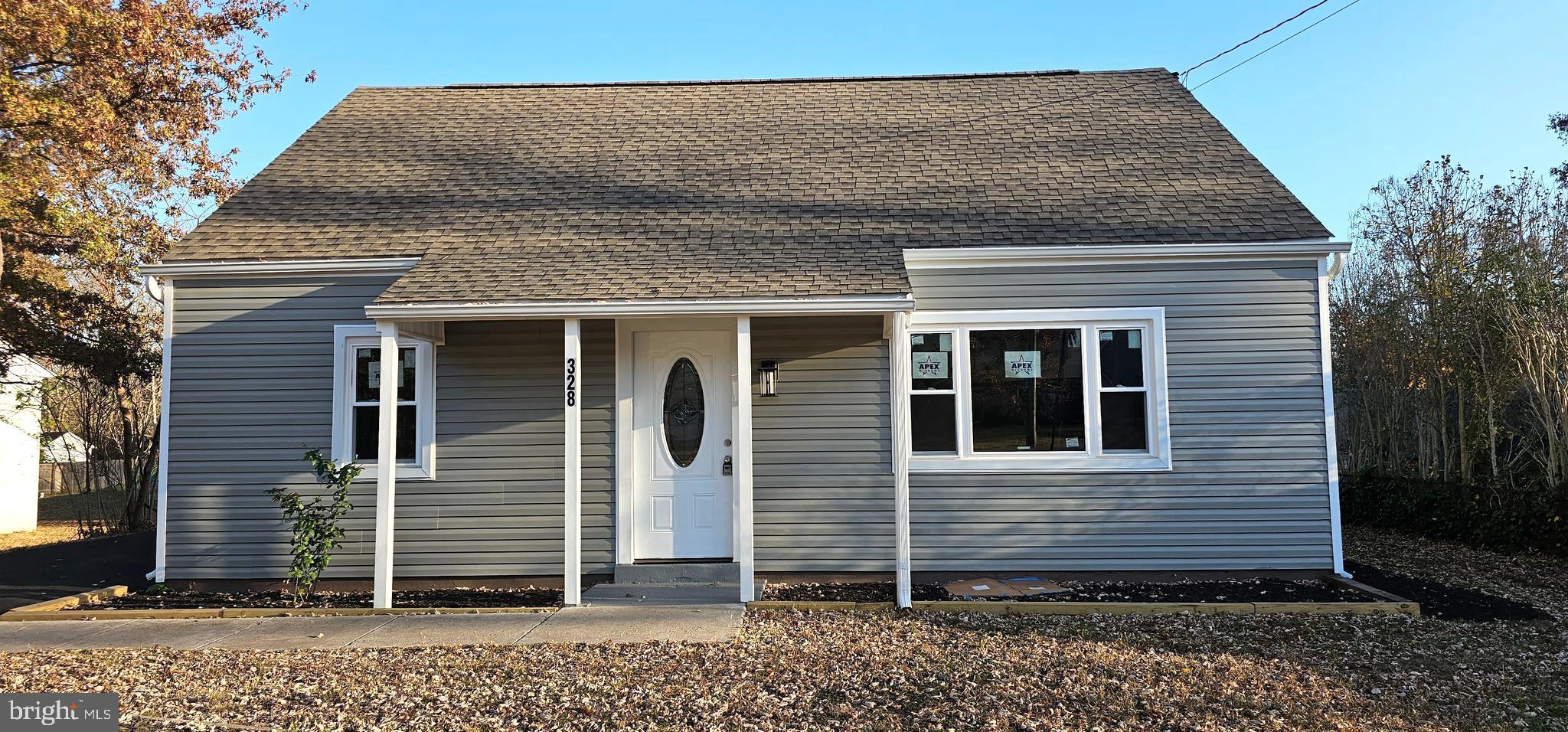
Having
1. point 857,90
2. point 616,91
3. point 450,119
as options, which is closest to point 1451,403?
point 857,90

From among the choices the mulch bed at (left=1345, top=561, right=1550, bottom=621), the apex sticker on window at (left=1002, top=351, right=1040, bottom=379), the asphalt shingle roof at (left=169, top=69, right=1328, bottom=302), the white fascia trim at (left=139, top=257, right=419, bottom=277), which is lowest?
the mulch bed at (left=1345, top=561, right=1550, bottom=621)

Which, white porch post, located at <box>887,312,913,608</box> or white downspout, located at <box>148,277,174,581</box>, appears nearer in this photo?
white porch post, located at <box>887,312,913,608</box>

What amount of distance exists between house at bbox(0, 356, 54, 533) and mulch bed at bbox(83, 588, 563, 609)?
11.9 m

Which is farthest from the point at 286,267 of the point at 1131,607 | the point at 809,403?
the point at 1131,607

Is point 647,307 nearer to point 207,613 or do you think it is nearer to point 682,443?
point 682,443

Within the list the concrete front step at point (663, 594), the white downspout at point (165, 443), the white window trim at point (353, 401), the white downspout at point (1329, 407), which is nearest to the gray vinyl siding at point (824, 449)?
the concrete front step at point (663, 594)

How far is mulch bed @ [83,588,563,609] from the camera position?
289 inches

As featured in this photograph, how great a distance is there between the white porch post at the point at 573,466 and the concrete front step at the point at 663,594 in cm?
26

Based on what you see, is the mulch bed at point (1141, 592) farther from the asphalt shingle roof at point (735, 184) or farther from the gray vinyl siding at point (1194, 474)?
the asphalt shingle roof at point (735, 184)

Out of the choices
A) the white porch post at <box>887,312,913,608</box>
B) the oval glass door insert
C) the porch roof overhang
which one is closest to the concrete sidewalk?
the white porch post at <box>887,312,913,608</box>

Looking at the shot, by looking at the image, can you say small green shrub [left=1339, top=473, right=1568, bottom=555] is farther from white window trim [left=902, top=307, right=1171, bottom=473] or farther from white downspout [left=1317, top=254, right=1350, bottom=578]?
white window trim [left=902, top=307, right=1171, bottom=473]

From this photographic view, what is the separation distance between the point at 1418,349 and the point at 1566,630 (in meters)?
6.89

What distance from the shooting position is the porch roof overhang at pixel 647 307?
7023 millimetres

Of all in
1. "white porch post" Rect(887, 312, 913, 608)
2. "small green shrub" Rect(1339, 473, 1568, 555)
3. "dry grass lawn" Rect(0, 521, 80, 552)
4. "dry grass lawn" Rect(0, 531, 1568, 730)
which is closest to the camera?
"dry grass lawn" Rect(0, 531, 1568, 730)
